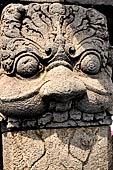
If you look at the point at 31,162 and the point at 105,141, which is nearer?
the point at 31,162

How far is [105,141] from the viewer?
1.59 meters

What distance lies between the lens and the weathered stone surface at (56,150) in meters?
1.48

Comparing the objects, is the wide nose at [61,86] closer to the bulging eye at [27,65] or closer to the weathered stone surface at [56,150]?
the bulging eye at [27,65]

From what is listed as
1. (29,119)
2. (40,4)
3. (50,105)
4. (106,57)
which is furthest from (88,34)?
(29,119)

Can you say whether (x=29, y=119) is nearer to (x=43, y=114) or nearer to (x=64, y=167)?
(x=43, y=114)

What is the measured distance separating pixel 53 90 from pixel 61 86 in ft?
0.14

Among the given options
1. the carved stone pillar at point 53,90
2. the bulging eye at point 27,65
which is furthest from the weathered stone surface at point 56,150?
the bulging eye at point 27,65

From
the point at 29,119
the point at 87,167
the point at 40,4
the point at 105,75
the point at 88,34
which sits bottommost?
the point at 87,167

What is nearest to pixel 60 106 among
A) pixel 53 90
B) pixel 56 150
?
pixel 53 90

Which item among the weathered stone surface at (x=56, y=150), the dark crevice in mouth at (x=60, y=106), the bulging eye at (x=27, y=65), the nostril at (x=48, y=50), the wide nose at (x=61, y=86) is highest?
the nostril at (x=48, y=50)

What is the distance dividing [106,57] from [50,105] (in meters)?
0.43

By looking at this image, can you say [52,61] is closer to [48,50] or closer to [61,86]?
[48,50]

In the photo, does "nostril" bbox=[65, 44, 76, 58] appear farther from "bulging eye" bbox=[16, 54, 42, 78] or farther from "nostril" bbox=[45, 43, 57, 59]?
"bulging eye" bbox=[16, 54, 42, 78]

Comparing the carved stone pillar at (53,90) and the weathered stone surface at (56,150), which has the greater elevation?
the carved stone pillar at (53,90)
